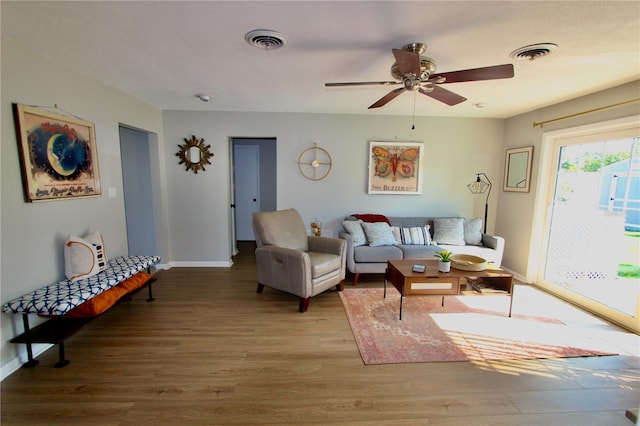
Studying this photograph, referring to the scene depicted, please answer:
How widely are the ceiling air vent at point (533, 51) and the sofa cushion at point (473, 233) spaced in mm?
2356

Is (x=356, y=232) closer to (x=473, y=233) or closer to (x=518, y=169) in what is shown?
(x=473, y=233)

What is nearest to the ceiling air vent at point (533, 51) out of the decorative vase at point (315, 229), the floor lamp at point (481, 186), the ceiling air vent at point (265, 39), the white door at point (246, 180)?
the ceiling air vent at point (265, 39)

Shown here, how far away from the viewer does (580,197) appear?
10.4ft

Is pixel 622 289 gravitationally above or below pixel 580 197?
below

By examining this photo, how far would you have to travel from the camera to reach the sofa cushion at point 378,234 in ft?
12.1

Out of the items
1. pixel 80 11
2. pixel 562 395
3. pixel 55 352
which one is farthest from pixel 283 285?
pixel 80 11

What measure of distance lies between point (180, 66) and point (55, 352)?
251 cm

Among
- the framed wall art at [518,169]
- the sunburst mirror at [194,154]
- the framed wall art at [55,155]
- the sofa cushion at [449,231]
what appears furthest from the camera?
the sunburst mirror at [194,154]

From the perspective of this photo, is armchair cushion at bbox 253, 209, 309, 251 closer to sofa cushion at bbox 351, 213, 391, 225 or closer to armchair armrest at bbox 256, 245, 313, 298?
armchair armrest at bbox 256, 245, 313, 298

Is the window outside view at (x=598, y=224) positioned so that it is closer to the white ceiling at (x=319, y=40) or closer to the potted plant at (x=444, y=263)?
the white ceiling at (x=319, y=40)

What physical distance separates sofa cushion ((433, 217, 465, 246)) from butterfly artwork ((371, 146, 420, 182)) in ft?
2.79

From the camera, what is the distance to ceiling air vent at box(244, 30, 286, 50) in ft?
5.92

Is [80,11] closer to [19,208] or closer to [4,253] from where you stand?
[19,208]

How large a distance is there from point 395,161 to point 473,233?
1.52 m
